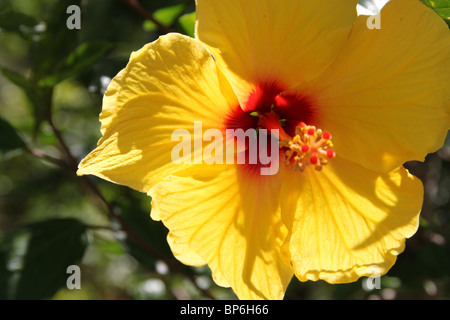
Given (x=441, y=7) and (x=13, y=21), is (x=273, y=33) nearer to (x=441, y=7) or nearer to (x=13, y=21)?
(x=441, y=7)

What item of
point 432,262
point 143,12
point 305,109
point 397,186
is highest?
point 143,12

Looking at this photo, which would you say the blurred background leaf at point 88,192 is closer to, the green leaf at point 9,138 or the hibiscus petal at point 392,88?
the green leaf at point 9,138

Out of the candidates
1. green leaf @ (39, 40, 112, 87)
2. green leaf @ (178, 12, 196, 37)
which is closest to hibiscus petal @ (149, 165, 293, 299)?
green leaf @ (178, 12, 196, 37)

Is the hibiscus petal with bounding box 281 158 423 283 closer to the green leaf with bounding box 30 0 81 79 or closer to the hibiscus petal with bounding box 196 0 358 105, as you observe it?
the hibiscus petal with bounding box 196 0 358 105

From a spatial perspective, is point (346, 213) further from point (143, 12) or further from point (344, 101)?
point (143, 12)

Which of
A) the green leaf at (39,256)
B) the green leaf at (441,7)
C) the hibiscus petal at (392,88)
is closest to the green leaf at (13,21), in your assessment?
the green leaf at (39,256)
